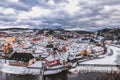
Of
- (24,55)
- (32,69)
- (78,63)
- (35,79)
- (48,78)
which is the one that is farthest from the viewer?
(24,55)

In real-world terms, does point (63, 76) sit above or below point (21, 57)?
below

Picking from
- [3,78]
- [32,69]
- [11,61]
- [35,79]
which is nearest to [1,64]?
[11,61]

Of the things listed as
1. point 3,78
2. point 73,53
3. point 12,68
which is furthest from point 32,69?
point 73,53

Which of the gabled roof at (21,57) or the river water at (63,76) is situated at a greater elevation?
the gabled roof at (21,57)

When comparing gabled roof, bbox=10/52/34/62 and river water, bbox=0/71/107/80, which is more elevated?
gabled roof, bbox=10/52/34/62

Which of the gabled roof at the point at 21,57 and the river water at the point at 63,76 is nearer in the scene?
the river water at the point at 63,76

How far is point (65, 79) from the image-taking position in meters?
39.5

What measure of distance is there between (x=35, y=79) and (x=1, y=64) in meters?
15.2

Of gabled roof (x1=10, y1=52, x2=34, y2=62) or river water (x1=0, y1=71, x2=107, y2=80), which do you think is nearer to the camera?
river water (x1=0, y1=71, x2=107, y2=80)

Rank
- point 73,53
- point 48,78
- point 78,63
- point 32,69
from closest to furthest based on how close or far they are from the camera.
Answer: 1. point 48,78
2. point 32,69
3. point 78,63
4. point 73,53

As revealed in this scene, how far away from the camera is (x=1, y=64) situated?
50.6 m

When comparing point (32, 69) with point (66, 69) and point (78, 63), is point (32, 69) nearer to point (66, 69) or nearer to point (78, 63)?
point (66, 69)

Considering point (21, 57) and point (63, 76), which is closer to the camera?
point (63, 76)

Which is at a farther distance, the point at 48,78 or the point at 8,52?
the point at 8,52
